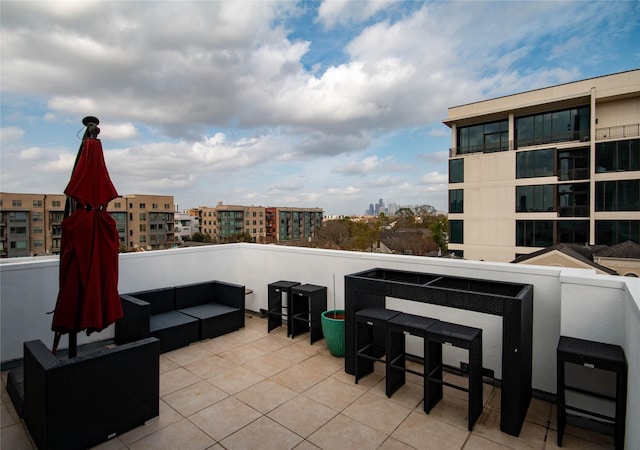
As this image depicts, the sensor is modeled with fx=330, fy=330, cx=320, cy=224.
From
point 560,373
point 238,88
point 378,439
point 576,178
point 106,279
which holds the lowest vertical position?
point 378,439

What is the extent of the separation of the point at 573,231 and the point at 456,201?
25.2 ft

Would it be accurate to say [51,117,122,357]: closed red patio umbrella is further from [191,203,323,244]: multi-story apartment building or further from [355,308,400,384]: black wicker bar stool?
[191,203,323,244]: multi-story apartment building

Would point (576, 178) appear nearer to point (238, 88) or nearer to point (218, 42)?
point (238, 88)

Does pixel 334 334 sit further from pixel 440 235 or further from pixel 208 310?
pixel 440 235

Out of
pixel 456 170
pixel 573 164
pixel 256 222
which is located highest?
pixel 456 170

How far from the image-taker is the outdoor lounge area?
2.62 metres

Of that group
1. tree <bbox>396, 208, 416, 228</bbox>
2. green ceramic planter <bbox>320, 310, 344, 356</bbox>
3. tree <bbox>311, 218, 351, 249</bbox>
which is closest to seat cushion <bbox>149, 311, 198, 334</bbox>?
green ceramic planter <bbox>320, 310, 344, 356</bbox>

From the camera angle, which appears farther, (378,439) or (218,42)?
(218,42)

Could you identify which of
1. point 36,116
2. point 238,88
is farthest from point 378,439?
point 36,116

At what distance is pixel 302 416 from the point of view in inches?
116

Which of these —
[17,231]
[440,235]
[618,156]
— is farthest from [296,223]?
[618,156]

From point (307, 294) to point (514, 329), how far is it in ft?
8.69

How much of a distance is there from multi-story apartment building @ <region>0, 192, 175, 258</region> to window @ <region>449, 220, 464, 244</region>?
34018 millimetres

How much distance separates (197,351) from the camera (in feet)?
14.4
